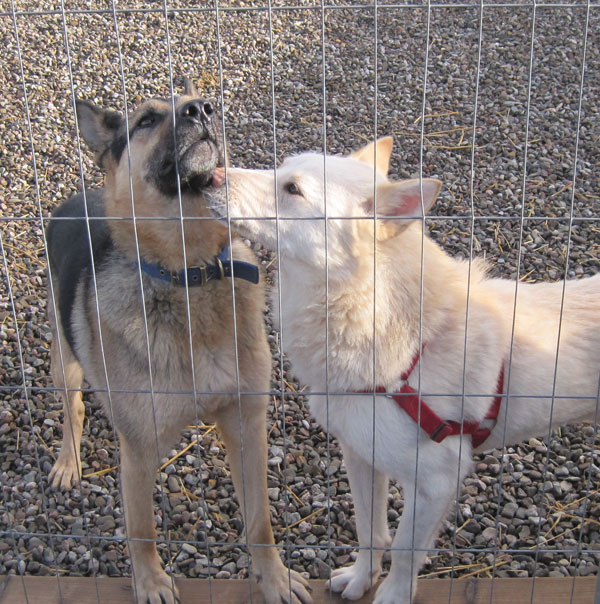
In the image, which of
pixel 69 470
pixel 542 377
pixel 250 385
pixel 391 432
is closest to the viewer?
pixel 391 432

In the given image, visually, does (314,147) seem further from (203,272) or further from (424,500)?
(424,500)

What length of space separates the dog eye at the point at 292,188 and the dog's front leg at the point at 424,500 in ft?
3.11

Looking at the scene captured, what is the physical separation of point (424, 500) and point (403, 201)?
3.32ft

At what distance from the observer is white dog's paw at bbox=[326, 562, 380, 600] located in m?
2.71

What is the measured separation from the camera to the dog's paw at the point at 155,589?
2711mm

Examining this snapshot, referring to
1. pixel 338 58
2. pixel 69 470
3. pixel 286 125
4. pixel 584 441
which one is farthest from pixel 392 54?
pixel 69 470

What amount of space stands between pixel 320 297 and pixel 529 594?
1384 mm

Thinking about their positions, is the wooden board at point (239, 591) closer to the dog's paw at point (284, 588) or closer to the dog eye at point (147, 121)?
the dog's paw at point (284, 588)

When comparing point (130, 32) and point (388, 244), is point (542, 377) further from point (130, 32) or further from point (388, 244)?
point (130, 32)

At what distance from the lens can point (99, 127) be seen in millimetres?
2996

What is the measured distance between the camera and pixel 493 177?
19.3ft

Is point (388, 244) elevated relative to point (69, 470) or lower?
elevated

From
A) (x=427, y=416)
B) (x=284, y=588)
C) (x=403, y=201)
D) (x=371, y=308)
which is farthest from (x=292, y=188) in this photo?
(x=284, y=588)

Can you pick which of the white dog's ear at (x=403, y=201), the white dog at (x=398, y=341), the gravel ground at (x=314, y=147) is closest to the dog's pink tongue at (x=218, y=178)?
the white dog at (x=398, y=341)
